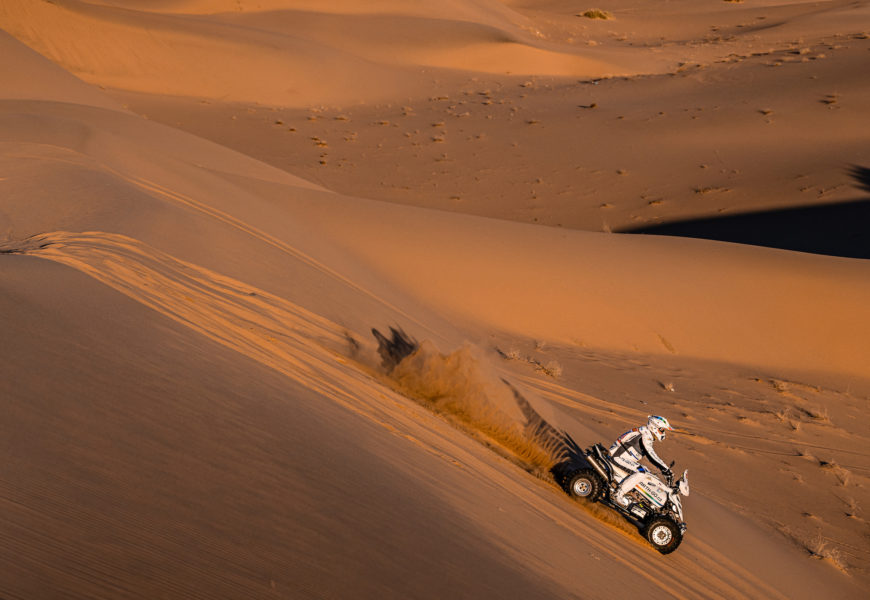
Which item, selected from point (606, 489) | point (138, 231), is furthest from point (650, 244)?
point (138, 231)

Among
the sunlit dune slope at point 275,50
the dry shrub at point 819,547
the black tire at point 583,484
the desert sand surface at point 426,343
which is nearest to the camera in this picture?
the desert sand surface at point 426,343

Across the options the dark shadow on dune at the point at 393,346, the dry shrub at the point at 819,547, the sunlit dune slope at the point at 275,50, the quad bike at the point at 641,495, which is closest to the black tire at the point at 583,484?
the quad bike at the point at 641,495

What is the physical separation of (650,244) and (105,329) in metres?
10.5

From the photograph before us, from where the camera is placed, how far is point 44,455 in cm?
286

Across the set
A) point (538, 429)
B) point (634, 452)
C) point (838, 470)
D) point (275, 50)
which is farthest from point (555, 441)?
point (275, 50)

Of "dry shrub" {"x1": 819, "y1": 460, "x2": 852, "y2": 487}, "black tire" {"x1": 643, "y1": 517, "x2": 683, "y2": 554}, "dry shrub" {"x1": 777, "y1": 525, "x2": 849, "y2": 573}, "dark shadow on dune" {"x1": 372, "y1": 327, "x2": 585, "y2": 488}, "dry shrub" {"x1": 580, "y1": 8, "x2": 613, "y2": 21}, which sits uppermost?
"dry shrub" {"x1": 580, "y1": 8, "x2": 613, "y2": 21}

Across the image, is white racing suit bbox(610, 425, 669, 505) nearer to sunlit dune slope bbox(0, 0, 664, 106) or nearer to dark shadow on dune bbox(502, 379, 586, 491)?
dark shadow on dune bbox(502, 379, 586, 491)

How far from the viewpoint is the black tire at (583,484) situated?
18.6 ft

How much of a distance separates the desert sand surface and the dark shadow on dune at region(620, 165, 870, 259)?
8cm

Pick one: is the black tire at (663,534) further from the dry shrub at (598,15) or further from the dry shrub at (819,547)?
the dry shrub at (598,15)

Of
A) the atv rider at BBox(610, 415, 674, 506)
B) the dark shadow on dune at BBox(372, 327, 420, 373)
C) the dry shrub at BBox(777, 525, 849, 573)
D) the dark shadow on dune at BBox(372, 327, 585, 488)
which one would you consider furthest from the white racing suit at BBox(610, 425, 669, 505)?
the dry shrub at BBox(777, 525, 849, 573)

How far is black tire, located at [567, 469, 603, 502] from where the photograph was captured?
568cm

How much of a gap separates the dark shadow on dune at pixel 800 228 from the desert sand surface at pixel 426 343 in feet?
0.27

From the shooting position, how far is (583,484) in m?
5.72
